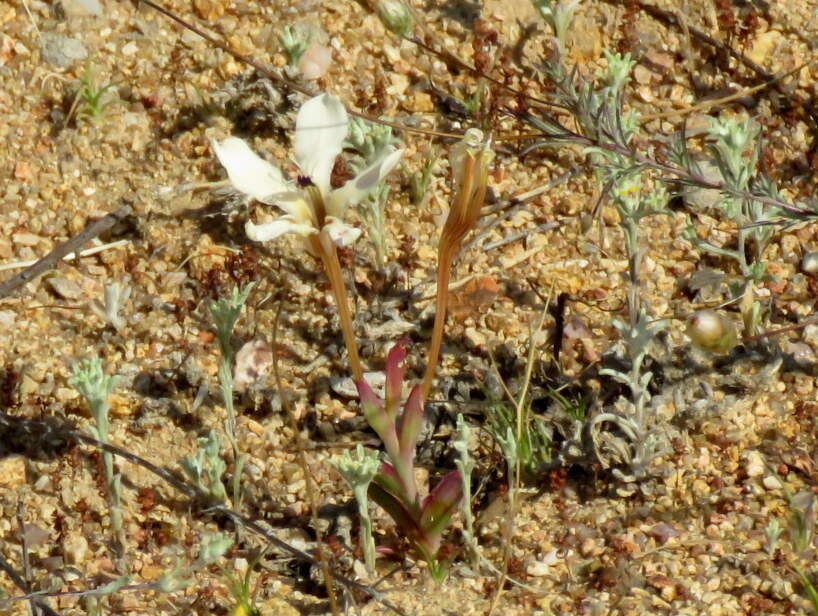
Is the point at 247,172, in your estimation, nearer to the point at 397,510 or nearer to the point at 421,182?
the point at 397,510

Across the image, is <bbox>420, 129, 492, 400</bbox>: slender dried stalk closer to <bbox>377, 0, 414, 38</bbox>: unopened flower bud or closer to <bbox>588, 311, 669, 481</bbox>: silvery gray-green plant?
<bbox>588, 311, 669, 481</bbox>: silvery gray-green plant

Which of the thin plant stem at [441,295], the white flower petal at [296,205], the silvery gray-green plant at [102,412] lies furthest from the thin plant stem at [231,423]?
the white flower petal at [296,205]

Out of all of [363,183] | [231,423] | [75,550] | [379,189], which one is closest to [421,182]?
[379,189]

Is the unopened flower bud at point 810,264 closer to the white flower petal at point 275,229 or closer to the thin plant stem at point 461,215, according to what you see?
the thin plant stem at point 461,215

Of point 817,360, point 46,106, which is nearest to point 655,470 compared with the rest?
point 817,360

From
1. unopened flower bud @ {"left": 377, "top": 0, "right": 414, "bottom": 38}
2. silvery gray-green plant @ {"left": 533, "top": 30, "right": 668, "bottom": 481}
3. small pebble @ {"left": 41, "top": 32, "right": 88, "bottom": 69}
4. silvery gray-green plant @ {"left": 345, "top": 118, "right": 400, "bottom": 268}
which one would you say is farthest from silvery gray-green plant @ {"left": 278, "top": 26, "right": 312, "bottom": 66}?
silvery gray-green plant @ {"left": 533, "top": 30, "right": 668, "bottom": 481}

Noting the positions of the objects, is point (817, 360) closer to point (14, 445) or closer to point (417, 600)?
point (417, 600)
